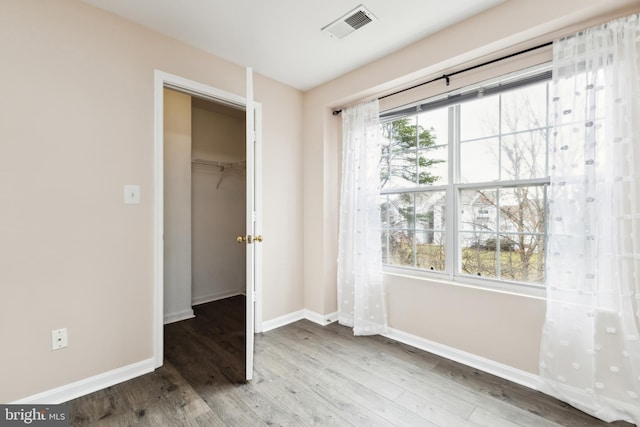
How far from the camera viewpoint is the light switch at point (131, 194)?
203 centimetres

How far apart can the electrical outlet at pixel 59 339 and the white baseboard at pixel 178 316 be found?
1.35m

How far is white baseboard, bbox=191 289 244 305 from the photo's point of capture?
3.73 meters

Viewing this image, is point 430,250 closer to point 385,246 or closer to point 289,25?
point 385,246

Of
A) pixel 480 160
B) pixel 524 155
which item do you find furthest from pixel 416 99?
pixel 524 155

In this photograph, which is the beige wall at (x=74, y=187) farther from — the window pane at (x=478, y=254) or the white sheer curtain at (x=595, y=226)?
the white sheer curtain at (x=595, y=226)

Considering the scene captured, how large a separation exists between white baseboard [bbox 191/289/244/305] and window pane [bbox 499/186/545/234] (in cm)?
342

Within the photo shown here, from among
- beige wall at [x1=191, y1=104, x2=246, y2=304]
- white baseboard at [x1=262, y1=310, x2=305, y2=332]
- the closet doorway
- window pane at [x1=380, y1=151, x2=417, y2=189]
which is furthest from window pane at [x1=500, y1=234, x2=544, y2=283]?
beige wall at [x1=191, y1=104, x2=246, y2=304]

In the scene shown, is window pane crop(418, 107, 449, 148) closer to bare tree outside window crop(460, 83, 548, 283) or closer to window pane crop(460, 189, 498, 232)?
bare tree outside window crop(460, 83, 548, 283)

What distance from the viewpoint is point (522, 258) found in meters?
2.06

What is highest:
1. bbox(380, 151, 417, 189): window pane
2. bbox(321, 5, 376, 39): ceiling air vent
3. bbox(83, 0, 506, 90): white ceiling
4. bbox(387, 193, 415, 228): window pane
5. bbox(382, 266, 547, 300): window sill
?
bbox(83, 0, 506, 90): white ceiling

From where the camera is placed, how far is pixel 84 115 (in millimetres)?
1869

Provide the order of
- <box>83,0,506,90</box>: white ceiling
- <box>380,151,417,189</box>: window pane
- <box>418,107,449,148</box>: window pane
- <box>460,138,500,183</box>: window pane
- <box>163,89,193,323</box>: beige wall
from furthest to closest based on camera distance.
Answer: <box>163,89,193,323</box>: beige wall, <box>380,151,417,189</box>: window pane, <box>418,107,449,148</box>: window pane, <box>460,138,500,183</box>: window pane, <box>83,0,506,90</box>: white ceiling

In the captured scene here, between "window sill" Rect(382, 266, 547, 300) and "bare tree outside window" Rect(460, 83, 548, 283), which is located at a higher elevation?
"bare tree outside window" Rect(460, 83, 548, 283)

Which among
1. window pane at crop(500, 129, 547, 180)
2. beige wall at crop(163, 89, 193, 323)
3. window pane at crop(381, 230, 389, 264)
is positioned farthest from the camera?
beige wall at crop(163, 89, 193, 323)
